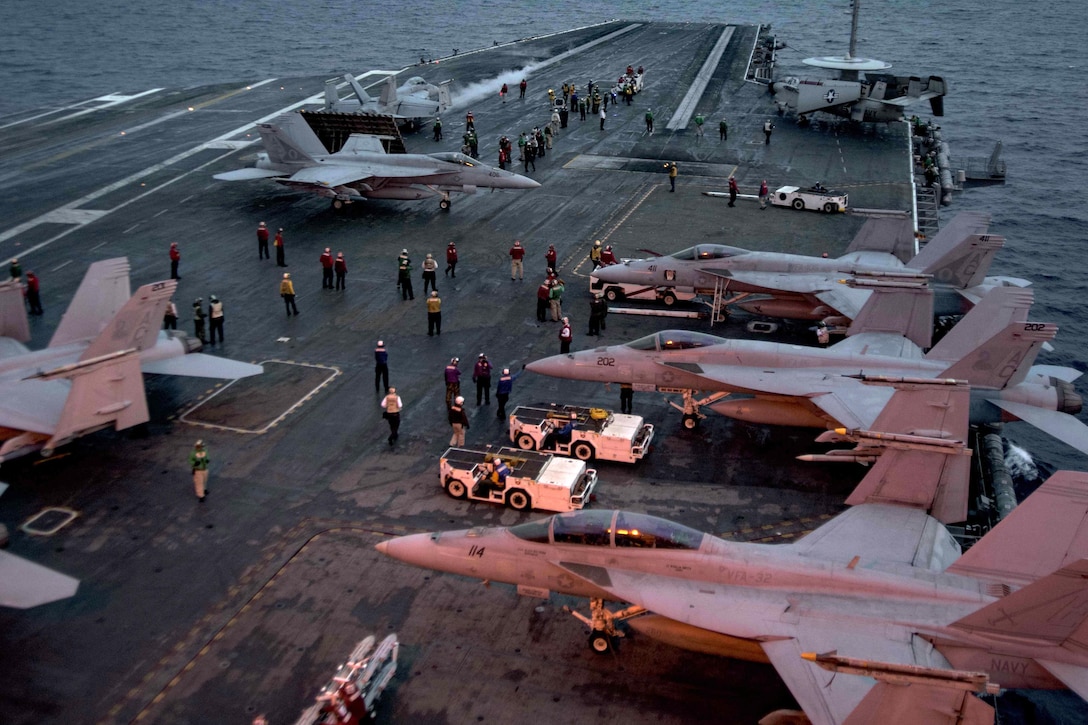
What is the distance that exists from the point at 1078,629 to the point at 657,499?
10.4 metres

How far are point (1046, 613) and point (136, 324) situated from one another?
72.2ft

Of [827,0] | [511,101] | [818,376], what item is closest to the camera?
[818,376]

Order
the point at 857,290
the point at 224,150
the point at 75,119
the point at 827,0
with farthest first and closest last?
the point at 827,0 → the point at 75,119 → the point at 224,150 → the point at 857,290

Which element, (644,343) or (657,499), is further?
(644,343)

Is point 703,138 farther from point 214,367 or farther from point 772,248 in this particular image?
point 214,367

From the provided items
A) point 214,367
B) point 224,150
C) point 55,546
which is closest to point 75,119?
point 224,150

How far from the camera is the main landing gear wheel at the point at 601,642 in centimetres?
1777

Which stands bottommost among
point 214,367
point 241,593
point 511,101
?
point 241,593

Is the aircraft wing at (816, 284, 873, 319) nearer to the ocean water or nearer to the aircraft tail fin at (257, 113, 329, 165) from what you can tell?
the ocean water

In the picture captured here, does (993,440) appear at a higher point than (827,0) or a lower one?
lower

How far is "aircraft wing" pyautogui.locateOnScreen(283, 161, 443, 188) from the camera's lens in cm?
4525

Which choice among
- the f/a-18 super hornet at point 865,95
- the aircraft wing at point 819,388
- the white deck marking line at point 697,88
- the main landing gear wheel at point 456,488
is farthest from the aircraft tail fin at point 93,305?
the f/a-18 super hornet at point 865,95

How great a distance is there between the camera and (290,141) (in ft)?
154

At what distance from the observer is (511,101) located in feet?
230
